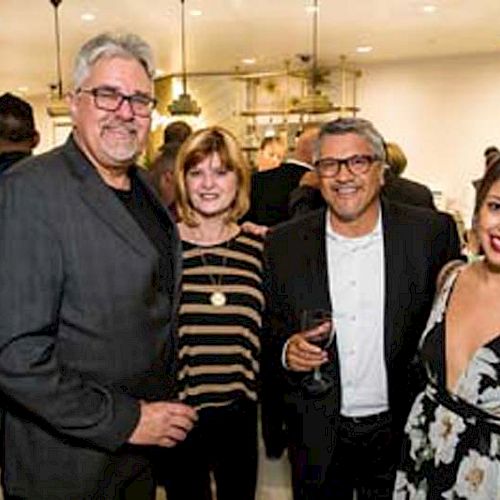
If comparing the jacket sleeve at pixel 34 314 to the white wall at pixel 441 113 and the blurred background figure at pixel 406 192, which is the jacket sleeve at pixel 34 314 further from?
the white wall at pixel 441 113

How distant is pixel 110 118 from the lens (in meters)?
1.60

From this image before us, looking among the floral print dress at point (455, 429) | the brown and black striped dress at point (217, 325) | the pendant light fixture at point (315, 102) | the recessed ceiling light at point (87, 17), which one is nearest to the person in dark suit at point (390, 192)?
the brown and black striped dress at point (217, 325)

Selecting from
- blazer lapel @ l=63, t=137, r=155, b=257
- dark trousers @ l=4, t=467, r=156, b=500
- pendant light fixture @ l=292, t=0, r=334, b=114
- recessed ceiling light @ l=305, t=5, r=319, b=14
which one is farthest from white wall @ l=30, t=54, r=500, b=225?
blazer lapel @ l=63, t=137, r=155, b=257

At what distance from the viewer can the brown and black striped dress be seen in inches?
81.4

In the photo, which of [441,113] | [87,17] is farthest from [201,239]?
[441,113]

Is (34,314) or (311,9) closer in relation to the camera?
(34,314)

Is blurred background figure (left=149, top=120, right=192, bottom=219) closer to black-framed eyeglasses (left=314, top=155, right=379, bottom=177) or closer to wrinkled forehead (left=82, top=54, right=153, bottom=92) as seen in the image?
black-framed eyeglasses (left=314, top=155, right=379, bottom=177)

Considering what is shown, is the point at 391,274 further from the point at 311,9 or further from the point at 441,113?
the point at 441,113

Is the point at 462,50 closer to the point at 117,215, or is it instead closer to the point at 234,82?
the point at 234,82

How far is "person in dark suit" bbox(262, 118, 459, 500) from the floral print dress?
32 cm

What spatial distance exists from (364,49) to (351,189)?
7.43 meters

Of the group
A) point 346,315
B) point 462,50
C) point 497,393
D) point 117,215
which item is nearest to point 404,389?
point 346,315

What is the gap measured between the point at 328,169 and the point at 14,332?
1.05m

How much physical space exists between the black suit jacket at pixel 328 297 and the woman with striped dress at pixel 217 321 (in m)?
0.06
